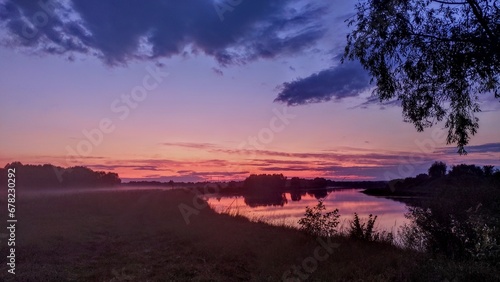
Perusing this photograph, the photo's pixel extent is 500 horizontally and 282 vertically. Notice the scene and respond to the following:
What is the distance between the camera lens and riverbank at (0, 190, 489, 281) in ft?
33.8

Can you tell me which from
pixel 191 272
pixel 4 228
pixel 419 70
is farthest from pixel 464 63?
pixel 4 228

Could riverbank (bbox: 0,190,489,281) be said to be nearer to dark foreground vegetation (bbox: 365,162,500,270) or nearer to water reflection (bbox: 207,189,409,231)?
dark foreground vegetation (bbox: 365,162,500,270)

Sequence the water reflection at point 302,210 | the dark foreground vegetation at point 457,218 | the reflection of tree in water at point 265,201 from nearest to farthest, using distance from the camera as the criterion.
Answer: the dark foreground vegetation at point 457,218, the water reflection at point 302,210, the reflection of tree in water at point 265,201

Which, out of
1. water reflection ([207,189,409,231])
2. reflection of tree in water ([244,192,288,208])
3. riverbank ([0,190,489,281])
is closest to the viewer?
riverbank ([0,190,489,281])

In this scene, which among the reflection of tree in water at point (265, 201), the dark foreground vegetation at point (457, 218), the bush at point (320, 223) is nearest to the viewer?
the dark foreground vegetation at point (457, 218)

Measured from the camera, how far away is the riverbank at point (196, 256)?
1030cm

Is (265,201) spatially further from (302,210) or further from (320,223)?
(320,223)

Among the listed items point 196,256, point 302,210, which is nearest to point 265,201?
point 302,210

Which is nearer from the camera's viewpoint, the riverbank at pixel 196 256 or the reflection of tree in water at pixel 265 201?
the riverbank at pixel 196 256

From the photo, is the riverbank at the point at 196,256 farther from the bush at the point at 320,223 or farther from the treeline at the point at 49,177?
the treeline at the point at 49,177

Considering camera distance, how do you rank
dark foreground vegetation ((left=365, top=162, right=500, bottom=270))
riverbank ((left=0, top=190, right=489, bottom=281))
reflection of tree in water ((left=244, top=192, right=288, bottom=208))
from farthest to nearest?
reflection of tree in water ((left=244, top=192, right=288, bottom=208)), dark foreground vegetation ((left=365, top=162, right=500, bottom=270)), riverbank ((left=0, top=190, right=489, bottom=281))

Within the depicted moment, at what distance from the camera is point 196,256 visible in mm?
13781

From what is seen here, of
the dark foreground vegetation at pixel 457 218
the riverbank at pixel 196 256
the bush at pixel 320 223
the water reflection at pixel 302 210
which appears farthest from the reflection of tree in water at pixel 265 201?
the dark foreground vegetation at pixel 457 218

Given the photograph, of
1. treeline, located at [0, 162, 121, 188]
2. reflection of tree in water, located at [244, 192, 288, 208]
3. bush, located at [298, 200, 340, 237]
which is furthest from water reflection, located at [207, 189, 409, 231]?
treeline, located at [0, 162, 121, 188]
